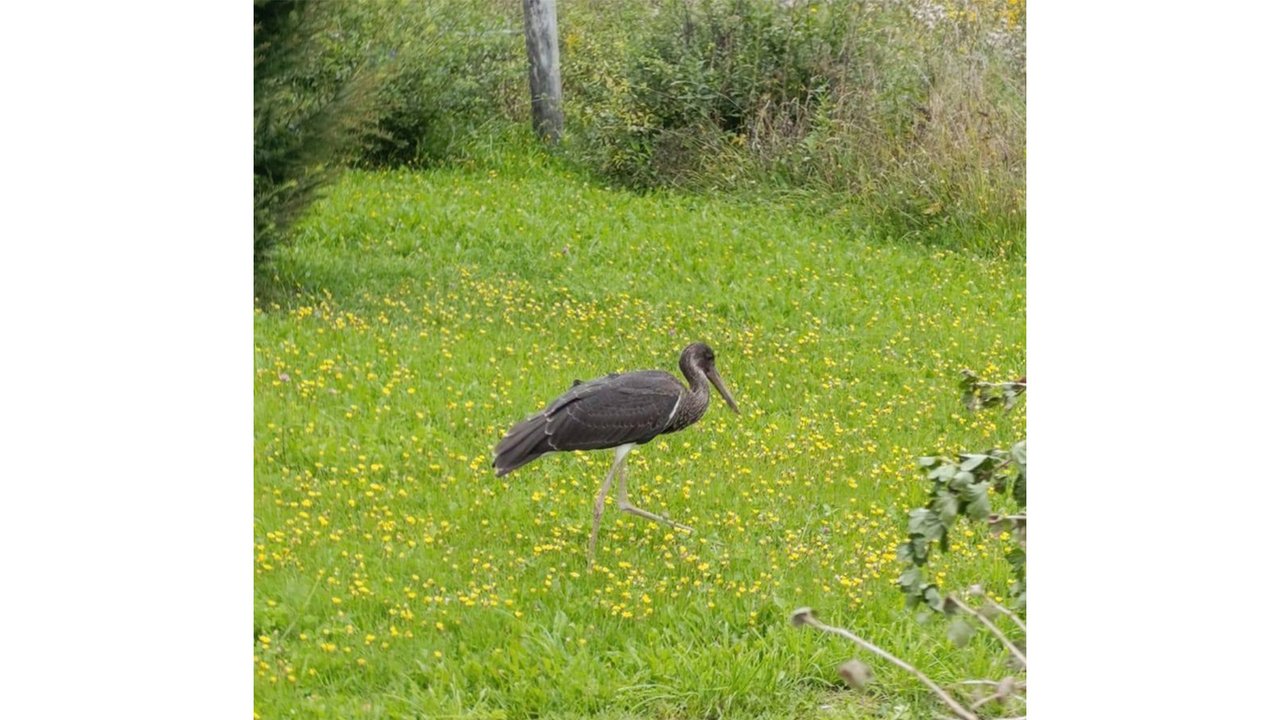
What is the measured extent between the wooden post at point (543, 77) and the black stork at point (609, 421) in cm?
129

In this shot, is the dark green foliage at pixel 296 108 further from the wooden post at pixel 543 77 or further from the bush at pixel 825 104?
the bush at pixel 825 104

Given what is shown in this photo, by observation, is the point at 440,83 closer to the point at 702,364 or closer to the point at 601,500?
the point at 702,364

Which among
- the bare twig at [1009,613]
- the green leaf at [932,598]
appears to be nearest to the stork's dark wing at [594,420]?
the bare twig at [1009,613]

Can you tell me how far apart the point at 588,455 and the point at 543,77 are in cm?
151

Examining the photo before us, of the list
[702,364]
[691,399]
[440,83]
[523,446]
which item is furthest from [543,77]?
[523,446]

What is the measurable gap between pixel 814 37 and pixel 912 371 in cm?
170

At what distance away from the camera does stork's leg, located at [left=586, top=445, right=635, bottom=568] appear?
4.30 meters

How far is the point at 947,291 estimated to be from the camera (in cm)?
478

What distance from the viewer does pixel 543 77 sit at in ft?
17.7

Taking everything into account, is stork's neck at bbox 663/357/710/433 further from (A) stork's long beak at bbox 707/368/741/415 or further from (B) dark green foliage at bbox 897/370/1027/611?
(B) dark green foliage at bbox 897/370/1027/611
